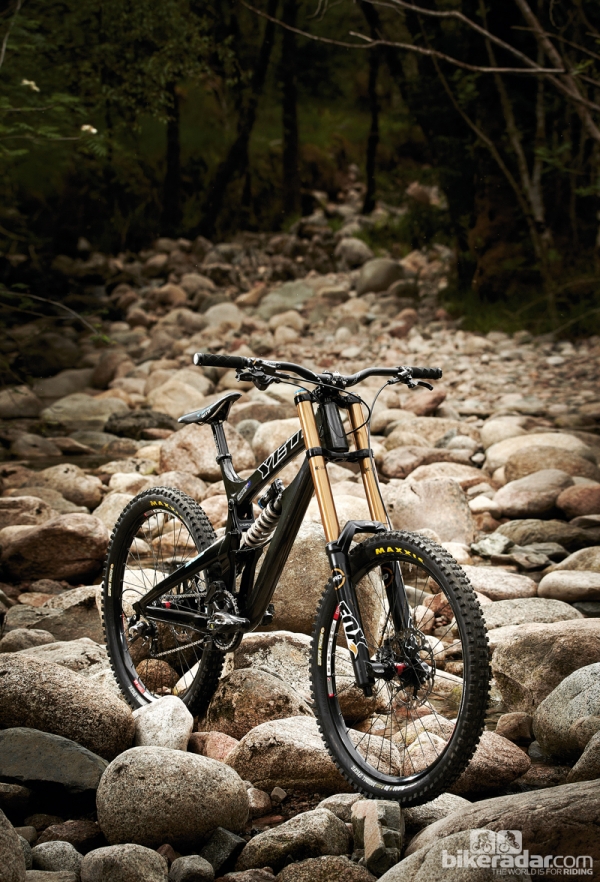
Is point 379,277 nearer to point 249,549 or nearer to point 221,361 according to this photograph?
point 249,549

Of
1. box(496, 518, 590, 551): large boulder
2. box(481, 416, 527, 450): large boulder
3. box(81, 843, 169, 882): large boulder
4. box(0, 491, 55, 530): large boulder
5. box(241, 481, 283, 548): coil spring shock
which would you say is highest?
box(241, 481, 283, 548): coil spring shock

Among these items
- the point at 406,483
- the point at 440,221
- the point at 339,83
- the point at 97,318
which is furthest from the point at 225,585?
the point at 339,83

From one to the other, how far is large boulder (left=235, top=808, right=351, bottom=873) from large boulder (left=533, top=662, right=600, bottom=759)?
34.8 inches

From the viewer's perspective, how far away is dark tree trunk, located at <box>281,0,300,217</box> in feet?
56.1

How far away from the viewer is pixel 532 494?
19.0ft

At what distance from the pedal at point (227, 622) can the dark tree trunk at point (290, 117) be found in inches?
620

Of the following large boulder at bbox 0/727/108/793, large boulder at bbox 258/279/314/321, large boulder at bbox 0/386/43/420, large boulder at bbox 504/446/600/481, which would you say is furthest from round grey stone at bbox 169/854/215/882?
large boulder at bbox 258/279/314/321

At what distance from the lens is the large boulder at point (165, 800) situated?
240 centimetres

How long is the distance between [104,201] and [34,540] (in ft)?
45.0

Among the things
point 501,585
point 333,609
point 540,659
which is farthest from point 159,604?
point 501,585

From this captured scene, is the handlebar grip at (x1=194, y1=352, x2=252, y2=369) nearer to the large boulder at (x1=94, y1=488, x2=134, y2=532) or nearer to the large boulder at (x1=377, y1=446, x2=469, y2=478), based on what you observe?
the large boulder at (x1=94, y1=488, x2=134, y2=532)

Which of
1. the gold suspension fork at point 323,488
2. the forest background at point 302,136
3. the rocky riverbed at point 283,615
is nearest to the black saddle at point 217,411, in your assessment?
the gold suspension fork at point 323,488

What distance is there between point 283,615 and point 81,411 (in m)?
6.21

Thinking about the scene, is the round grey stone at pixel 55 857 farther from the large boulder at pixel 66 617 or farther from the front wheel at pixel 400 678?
the large boulder at pixel 66 617
